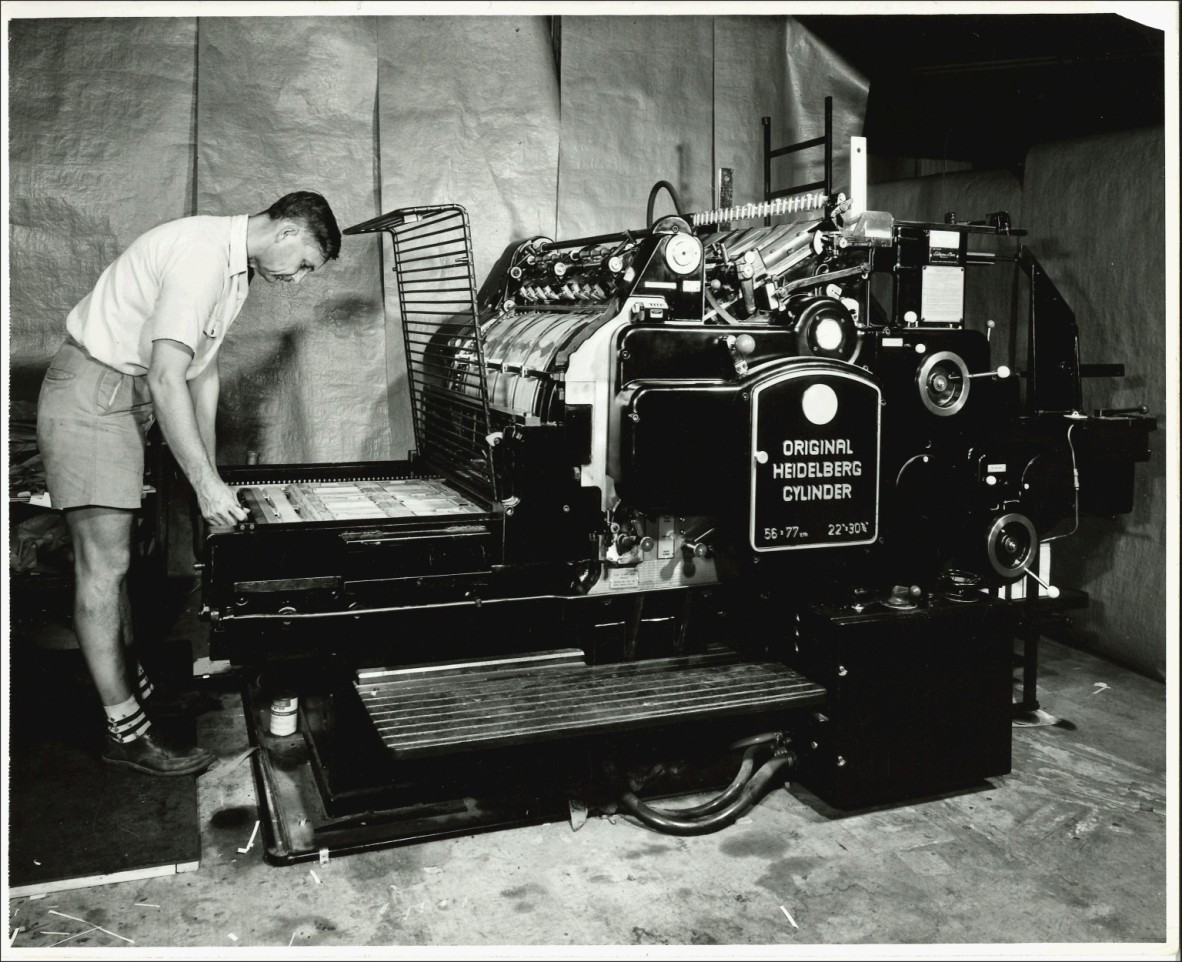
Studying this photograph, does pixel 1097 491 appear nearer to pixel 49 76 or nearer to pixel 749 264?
pixel 749 264

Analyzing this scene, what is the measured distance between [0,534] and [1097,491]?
3711 millimetres

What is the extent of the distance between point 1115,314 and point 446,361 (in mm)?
2995

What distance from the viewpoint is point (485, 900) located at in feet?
9.57

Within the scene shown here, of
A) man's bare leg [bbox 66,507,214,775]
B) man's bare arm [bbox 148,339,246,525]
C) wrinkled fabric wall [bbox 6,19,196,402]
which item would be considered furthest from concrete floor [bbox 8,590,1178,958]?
wrinkled fabric wall [bbox 6,19,196,402]

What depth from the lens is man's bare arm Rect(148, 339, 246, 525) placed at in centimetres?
308

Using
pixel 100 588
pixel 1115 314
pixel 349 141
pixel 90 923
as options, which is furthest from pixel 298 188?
pixel 1115 314

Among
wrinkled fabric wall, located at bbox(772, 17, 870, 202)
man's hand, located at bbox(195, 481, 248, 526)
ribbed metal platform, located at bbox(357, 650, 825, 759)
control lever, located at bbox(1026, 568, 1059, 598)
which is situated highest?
wrinkled fabric wall, located at bbox(772, 17, 870, 202)

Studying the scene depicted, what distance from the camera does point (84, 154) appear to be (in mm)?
4312

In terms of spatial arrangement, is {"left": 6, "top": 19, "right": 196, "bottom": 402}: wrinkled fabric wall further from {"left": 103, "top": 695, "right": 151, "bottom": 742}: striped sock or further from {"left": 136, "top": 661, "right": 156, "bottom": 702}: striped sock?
{"left": 103, "top": 695, "right": 151, "bottom": 742}: striped sock

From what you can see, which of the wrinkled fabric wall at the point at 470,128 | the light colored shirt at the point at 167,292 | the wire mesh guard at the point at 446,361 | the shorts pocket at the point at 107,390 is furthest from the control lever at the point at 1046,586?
the shorts pocket at the point at 107,390

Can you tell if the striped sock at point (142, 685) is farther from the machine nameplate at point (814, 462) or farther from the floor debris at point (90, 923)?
the machine nameplate at point (814, 462)

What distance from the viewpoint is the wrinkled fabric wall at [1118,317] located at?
4699 millimetres

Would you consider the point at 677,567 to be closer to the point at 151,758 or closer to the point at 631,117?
the point at 151,758

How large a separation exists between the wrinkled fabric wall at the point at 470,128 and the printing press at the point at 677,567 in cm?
98
